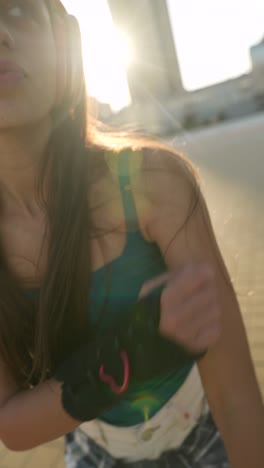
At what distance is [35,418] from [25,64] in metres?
0.78

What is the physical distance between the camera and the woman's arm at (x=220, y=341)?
983 millimetres

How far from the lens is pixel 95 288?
1059 mm

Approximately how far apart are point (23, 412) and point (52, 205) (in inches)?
19.9

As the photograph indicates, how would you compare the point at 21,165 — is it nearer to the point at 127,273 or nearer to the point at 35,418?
the point at 127,273

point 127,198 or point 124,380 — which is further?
point 127,198

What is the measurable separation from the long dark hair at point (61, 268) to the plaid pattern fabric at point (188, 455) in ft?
0.82

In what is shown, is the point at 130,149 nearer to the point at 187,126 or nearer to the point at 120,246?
the point at 120,246

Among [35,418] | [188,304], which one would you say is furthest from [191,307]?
[35,418]

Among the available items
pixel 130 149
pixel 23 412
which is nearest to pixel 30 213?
pixel 130 149

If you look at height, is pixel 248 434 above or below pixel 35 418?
below

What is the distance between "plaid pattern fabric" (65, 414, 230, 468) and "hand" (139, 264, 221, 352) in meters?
0.44

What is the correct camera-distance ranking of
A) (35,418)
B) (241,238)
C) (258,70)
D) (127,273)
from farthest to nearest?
(258,70), (241,238), (127,273), (35,418)

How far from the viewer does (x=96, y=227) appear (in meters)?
1.08

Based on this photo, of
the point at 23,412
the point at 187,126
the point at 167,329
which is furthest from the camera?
the point at 187,126
